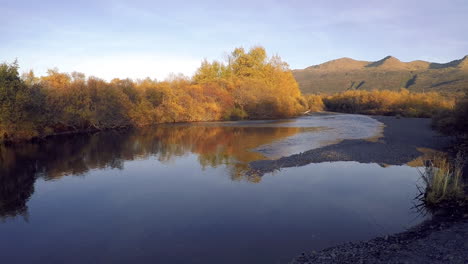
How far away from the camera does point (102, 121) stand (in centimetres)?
3700

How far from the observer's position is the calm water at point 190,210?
23.6 ft

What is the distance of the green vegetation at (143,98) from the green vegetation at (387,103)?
1950 cm

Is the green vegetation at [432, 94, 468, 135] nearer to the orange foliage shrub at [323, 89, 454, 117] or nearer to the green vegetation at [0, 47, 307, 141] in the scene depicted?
the orange foliage shrub at [323, 89, 454, 117]

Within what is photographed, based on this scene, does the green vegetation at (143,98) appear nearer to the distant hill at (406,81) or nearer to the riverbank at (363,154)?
the riverbank at (363,154)

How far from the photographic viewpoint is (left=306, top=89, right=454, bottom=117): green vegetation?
5817 centimetres

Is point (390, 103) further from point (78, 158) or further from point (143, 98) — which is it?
point (78, 158)

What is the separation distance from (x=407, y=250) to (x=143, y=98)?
4229 cm

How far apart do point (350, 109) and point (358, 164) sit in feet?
253

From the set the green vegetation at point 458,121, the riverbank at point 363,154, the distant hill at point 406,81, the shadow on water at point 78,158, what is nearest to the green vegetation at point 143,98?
the shadow on water at point 78,158

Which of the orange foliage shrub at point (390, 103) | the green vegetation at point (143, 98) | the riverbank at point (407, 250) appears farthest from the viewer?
the orange foliage shrub at point (390, 103)

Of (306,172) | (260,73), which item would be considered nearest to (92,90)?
(306,172)

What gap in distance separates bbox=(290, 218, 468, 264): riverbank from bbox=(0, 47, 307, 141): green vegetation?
27257mm

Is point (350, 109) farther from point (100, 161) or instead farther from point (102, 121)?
point (100, 161)

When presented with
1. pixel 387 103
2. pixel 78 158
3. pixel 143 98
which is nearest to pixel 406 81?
pixel 387 103
